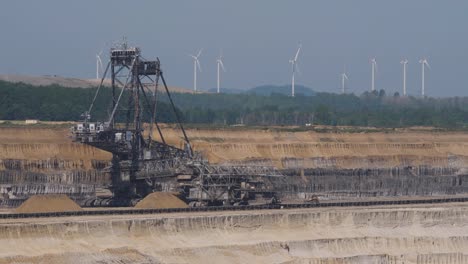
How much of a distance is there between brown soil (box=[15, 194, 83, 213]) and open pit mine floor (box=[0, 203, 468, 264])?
8130 millimetres

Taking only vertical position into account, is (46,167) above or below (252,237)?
above

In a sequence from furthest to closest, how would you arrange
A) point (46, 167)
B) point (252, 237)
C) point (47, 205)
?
1. point (46, 167)
2. point (47, 205)
3. point (252, 237)

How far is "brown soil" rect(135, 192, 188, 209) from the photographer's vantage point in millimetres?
103000

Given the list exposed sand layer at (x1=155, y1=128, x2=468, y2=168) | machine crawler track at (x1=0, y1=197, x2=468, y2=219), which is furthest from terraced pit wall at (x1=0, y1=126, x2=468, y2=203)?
machine crawler track at (x1=0, y1=197, x2=468, y2=219)

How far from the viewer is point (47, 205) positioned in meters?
98.9

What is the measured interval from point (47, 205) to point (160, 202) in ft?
28.5

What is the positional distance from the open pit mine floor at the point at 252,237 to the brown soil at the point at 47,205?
8.13m

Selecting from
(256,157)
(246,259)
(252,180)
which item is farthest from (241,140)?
(246,259)

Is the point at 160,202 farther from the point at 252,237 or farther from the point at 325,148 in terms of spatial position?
the point at 325,148

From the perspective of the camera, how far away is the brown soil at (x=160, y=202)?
338 feet

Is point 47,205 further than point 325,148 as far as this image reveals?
No

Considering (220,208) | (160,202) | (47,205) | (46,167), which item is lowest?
(220,208)

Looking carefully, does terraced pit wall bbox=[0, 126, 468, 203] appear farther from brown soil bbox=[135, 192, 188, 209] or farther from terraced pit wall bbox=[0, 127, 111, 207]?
brown soil bbox=[135, 192, 188, 209]

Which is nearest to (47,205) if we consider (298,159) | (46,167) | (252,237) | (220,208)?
(220,208)
